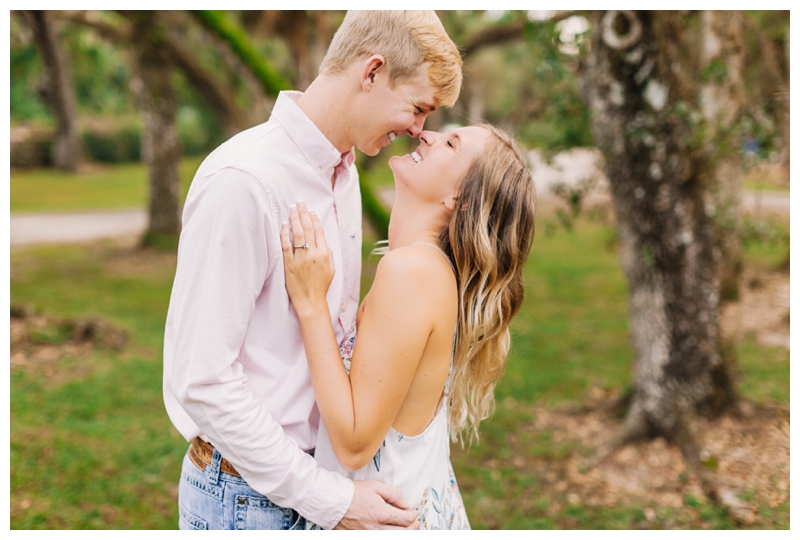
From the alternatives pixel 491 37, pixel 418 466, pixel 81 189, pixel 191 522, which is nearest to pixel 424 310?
pixel 418 466

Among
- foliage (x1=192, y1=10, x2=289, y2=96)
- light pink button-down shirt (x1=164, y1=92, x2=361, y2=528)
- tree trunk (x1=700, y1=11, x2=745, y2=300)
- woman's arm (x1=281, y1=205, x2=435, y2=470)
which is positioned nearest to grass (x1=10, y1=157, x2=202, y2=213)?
foliage (x1=192, y1=10, x2=289, y2=96)

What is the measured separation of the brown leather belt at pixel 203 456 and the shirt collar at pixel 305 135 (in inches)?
33.5

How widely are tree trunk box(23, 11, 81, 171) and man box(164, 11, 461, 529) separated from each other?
10.5 m

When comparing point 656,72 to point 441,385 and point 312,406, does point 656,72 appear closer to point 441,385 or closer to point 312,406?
point 441,385

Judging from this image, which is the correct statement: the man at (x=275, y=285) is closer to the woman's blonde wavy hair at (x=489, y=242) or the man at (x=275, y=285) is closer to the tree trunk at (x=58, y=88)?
the woman's blonde wavy hair at (x=489, y=242)

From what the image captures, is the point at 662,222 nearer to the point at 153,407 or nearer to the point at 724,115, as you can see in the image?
the point at 724,115

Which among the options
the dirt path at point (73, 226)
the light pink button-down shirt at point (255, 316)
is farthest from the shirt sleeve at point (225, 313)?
Result: the dirt path at point (73, 226)

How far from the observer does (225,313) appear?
160 cm

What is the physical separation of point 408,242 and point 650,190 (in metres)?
2.67

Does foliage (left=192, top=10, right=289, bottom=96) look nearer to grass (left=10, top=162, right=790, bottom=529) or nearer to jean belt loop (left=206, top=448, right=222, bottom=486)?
grass (left=10, top=162, right=790, bottom=529)

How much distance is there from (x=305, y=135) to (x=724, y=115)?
416 centimetres

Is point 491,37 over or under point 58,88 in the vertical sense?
over

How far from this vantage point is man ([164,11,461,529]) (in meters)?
1.60
